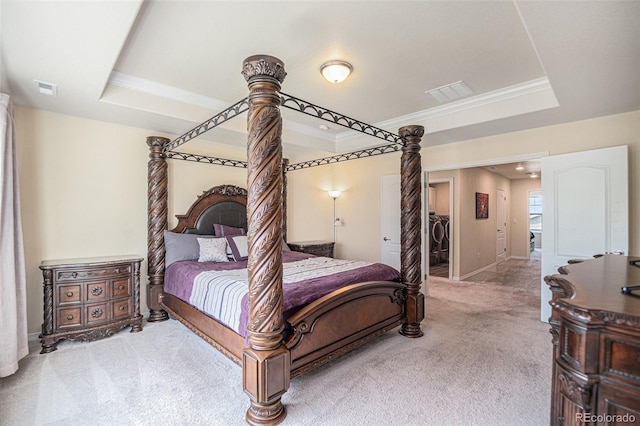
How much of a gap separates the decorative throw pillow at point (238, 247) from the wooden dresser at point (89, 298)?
3.63ft

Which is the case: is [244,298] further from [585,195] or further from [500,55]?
[585,195]

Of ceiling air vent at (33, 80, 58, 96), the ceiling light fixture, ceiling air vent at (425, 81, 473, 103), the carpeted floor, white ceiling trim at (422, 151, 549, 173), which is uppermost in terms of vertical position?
ceiling air vent at (425, 81, 473, 103)

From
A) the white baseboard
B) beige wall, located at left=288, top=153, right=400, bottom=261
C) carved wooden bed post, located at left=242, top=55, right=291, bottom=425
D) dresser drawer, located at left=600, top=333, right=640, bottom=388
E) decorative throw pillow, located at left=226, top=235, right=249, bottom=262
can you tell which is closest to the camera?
dresser drawer, located at left=600, top=333, right=640, bottom=388

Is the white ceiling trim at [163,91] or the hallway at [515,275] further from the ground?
the white ceiling trim at [163,91]

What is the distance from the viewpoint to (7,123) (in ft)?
8.00

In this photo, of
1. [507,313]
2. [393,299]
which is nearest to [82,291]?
[393,299]

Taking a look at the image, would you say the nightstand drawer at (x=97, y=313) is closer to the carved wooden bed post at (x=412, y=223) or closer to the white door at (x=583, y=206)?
the carved wooden bed post at (x=412, y=223)

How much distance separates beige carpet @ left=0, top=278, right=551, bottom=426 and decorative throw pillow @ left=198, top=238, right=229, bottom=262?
2.97 feet

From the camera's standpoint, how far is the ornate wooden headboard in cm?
426

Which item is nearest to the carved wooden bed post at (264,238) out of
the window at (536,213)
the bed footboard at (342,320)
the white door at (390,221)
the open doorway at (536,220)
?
the bed footboard at (342,320)

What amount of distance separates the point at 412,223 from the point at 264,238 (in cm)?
194

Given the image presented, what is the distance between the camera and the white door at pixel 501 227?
27.6 ft

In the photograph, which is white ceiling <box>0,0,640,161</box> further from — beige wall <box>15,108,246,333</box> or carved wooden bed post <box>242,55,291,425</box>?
carved wooden bed post <box>242,55,291,425</box>

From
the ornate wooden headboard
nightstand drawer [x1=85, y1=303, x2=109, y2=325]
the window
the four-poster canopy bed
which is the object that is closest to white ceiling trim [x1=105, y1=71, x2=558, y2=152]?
the four-poster canopy bed
